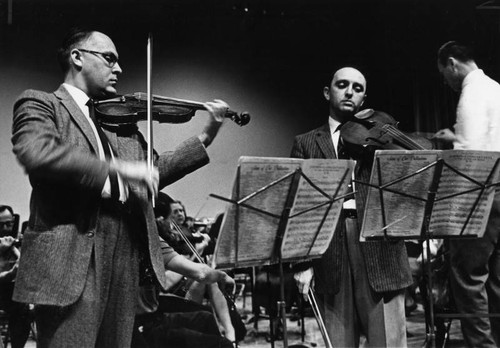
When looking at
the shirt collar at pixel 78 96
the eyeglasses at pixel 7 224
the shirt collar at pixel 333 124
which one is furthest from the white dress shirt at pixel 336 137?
the eyeglasses at pixel 7 224

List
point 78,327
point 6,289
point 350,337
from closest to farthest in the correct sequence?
point 78,327, point 350,337, point 6,289

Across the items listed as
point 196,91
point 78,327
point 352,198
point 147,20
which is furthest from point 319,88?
point 78,327

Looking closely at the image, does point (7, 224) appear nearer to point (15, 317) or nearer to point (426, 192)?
point (15, 317)

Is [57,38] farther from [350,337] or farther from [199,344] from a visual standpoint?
[350,337]

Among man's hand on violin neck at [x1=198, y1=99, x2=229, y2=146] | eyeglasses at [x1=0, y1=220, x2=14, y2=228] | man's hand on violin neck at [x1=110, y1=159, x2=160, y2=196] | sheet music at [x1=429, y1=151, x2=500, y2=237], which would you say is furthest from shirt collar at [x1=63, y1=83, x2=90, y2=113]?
eyeglasses at [x1=0, y1=220, x2=14, y2=228]

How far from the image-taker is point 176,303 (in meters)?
3.29

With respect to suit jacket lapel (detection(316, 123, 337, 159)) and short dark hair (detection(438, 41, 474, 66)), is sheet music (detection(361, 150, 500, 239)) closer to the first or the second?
suit jacket lapel (detection(316, 123, 337, 159))

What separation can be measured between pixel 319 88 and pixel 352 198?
429 cm

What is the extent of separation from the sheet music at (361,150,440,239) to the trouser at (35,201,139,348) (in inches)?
34.9

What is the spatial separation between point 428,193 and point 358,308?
56cm

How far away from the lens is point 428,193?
7.39ft

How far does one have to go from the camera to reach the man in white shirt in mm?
2838

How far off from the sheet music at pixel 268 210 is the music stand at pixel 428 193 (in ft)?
0.50

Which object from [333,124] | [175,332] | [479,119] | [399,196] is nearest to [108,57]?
[333,124]
